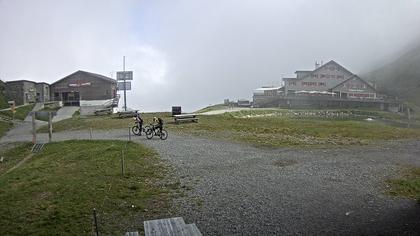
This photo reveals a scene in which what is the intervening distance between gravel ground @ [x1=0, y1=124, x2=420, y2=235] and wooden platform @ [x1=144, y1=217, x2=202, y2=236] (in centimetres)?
131

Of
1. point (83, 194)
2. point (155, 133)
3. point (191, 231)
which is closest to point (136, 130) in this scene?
point (155, 133)

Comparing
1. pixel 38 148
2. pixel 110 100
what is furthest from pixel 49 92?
pixel 38 148

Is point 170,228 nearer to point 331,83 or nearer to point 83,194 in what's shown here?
point 83,194

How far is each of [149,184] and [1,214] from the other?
4.09 metres

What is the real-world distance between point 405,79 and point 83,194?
68946mm

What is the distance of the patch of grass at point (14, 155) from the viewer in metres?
16.6

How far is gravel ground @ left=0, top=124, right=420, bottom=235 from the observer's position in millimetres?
8188

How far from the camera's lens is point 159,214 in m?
8.77

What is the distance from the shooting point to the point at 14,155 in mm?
19125

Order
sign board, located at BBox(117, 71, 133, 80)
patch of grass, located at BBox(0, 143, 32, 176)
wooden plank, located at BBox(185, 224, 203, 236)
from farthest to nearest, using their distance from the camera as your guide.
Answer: sign board, located at BBox(117, 71, 133, 80), patch of grass, located at BBox(0, 143, 32, 176), wooden plank, located at BBox(185, 224, 203, 236)

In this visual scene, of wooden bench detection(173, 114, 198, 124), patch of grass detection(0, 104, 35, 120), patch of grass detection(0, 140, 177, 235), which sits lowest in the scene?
patch of grass detection(0, 140, 177, 235)

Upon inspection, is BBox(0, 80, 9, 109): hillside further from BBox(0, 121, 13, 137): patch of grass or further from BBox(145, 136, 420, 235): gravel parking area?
BBox(145, 136, 420, 235): gravel parking area

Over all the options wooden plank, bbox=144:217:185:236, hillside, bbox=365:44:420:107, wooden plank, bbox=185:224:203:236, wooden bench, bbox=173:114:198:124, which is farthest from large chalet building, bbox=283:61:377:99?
wooden plank, bbox=185:224:203:236

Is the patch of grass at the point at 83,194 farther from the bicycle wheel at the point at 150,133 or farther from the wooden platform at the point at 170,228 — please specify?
the bicycle wheel at the point at 150,133
